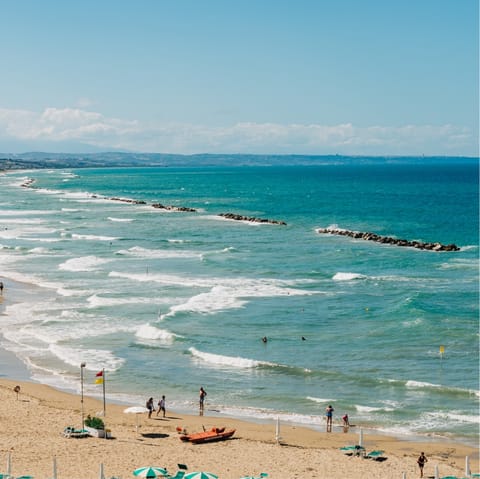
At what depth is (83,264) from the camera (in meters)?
60.7

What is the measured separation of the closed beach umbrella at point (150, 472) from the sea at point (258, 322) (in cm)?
767

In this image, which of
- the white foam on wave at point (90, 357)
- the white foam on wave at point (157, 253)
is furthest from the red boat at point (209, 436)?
the white foam on wave at point (157, 253)

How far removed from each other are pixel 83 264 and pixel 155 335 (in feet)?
75.9

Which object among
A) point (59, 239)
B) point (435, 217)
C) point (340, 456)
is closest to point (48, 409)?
point (340, 456)

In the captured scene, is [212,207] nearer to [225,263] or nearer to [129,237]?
[129,237]

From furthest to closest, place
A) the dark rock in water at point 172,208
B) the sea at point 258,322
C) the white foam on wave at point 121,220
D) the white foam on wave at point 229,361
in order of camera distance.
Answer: the dark rock in water at point 172,208
the white foam on wave at point 121,220
the white foam on wave at point 229,361
the sea at point 258,322

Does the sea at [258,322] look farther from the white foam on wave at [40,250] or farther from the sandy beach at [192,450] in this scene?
the sandy beach at [192,450]

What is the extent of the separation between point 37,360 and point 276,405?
39.7ft

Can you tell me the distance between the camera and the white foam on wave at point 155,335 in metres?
38.8

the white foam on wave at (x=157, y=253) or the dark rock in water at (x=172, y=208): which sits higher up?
the dark rock in water at (x=172, y=208)

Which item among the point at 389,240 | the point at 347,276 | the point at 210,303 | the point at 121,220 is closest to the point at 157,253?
the point at 347,276

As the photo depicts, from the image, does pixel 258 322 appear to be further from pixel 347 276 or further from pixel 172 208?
pixel 172 208

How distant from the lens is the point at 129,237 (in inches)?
3108

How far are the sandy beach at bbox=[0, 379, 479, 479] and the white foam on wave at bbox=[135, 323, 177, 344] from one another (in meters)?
9.20
